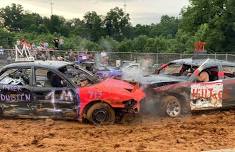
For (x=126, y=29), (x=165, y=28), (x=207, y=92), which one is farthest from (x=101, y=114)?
(x=165, y=28)

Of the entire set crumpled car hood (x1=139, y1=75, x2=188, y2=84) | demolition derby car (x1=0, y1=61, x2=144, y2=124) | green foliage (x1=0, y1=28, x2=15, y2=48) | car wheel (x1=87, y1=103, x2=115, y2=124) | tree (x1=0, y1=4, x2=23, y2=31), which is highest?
tree (x1=0, y1=4, x2=23, y2=31)

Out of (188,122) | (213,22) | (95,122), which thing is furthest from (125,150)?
(213,22)

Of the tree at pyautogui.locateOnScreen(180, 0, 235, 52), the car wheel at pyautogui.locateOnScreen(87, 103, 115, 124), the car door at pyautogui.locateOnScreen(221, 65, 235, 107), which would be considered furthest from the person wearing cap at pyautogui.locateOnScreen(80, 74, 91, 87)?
the tree at pyautogui.locateOnScreen(180, 0, 235, 52)

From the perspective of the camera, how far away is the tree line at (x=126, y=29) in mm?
65375

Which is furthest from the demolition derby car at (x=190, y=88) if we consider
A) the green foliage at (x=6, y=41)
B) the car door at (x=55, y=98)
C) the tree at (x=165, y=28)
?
the tree at (x=165, y=28)

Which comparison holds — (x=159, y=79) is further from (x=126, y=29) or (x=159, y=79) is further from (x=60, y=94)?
(x=126, y=29)

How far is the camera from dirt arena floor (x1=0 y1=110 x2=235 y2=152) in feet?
30.3

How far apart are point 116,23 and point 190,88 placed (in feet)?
279

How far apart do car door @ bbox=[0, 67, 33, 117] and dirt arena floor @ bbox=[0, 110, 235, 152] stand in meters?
0.27

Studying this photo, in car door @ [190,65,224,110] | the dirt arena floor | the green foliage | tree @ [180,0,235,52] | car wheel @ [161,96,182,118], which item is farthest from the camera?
tree @ [180,0,235,52]

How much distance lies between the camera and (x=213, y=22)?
65.7 metres

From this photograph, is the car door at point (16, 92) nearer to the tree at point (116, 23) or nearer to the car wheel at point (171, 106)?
the car wheel at point (171, 106)

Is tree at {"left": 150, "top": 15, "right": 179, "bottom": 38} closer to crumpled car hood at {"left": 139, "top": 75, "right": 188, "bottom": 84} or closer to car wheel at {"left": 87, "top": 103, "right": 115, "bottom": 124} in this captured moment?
crumpled car hood at {"left": 139, "top": 75, "right": 188, "bottom": 84}

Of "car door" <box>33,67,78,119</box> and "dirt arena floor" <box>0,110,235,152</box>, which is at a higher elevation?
"car door" <box>33,67,78,119</box>
